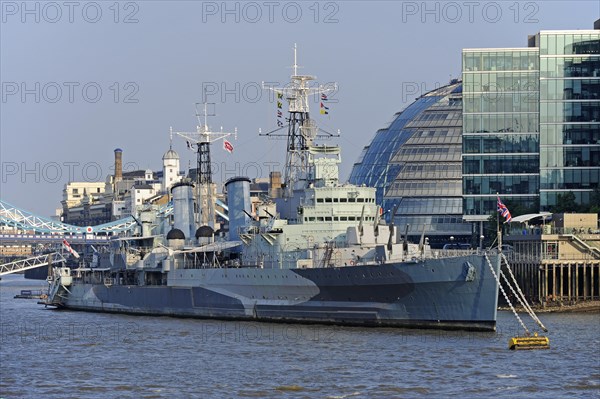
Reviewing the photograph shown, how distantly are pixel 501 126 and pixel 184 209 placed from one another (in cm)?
2632

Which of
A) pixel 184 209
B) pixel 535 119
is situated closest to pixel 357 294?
pixel 184 209

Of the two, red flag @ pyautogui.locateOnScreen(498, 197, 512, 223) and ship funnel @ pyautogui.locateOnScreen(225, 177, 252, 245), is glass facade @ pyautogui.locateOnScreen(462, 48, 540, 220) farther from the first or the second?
red flag @ pyautogui.locateOnScreen(498, 197, 512, 223)

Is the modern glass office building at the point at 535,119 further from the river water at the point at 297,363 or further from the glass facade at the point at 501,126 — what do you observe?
the river water at the point at 297,363

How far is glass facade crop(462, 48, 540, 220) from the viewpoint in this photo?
343 ft

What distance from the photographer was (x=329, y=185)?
2906 inches

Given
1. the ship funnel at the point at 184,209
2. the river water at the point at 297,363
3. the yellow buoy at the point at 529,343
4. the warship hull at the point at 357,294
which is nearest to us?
the river water at the point at 297,363

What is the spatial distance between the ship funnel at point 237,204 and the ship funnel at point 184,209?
1192cm

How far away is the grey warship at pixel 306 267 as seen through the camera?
62281mm

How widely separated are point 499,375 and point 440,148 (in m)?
94.2

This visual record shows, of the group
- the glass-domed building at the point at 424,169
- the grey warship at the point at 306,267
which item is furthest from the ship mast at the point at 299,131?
the glass-domed building at the point at 424,169

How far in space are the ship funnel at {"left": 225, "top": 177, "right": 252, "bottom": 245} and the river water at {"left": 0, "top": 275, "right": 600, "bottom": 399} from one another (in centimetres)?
1393

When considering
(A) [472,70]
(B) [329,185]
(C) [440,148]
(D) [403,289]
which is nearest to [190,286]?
(B) [329,185]

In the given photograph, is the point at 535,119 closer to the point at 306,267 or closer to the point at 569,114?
the point at 569,114

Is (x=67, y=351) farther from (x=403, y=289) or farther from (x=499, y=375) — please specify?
(x=499, y=375)
